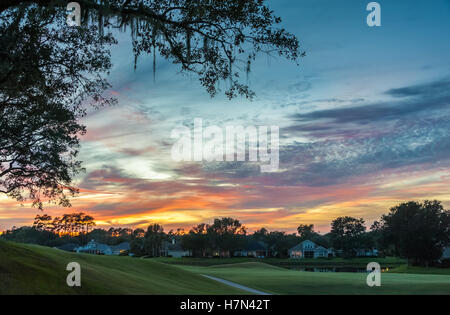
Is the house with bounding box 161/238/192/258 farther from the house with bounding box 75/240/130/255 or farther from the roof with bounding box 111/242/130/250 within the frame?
the roof with bounding box 111/242/130/250

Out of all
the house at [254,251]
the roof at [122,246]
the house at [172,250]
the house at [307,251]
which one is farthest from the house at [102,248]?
the house at [307,251]

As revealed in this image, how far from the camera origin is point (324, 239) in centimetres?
14150

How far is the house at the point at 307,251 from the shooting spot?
123m

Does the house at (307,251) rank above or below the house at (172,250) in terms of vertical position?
above

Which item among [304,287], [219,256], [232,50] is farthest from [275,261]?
[232,50]

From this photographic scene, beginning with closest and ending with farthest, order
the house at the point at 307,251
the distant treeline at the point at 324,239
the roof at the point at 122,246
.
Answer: the distant treeline at the point at 324,239 < the house at the point at 307,251 < the roof at the point at 122,246

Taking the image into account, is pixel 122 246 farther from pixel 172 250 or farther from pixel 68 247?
pixel 68 247

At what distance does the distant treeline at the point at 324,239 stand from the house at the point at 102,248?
23.3ft

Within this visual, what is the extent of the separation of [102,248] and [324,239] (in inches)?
3202

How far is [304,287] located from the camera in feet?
109

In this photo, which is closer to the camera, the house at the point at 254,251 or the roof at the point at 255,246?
the house at the point at 254,251

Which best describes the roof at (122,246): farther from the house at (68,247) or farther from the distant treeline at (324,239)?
the house at (68,247)
